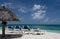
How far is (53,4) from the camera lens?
5075 cm

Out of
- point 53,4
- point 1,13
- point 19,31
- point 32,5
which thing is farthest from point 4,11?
point 53,4

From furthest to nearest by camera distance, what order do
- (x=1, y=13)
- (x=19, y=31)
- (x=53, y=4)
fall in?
1. (x=53, y=4)
2. (x=19, y=31)
3. (x=1, y=13)

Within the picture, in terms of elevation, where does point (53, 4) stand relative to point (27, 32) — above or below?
above

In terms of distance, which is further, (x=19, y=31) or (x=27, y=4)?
(x=27, y=4)

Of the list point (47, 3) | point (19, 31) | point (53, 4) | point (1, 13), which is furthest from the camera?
point (53, 4)

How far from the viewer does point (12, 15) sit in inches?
355

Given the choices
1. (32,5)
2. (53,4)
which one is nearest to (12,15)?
(32,5)

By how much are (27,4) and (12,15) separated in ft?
127

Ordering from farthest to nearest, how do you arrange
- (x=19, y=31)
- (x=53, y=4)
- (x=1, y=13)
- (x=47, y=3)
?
1. (x=53, y=4)
2. (x=47, y=3)
3. (x=19, y=31)
4. (x=1, y=13)

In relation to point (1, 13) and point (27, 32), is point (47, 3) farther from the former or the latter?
point (1, 13)

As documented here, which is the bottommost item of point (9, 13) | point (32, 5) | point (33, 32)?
point (33, 32)

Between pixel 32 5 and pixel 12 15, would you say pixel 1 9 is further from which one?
pixel 32 5

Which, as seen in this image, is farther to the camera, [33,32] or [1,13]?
[33,32]

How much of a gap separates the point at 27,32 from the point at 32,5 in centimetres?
3395
